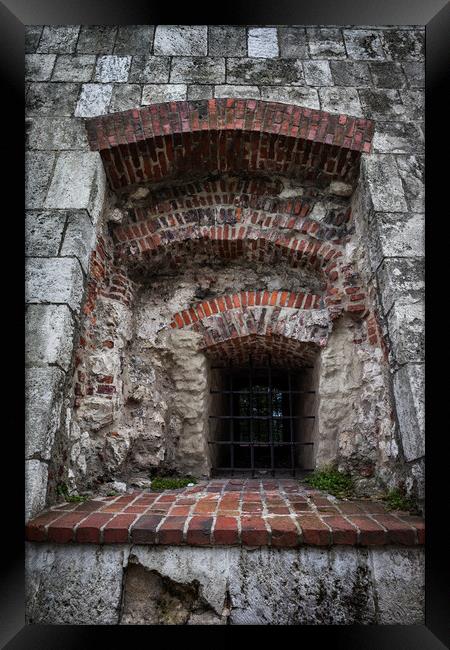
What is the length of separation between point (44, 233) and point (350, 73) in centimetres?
297

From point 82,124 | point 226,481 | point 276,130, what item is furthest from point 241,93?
point 226,481

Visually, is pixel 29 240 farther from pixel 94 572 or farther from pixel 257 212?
pixel 94 572

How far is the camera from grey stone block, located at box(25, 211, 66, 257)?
2936 mm

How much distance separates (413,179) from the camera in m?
3.26

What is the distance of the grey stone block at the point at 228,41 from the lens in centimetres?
362

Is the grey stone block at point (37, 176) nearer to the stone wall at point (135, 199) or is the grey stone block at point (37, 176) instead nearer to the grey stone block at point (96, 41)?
the stone wall at point (135, 199)

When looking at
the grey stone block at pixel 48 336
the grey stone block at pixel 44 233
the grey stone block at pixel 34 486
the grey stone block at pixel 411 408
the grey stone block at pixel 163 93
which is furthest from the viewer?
the grey stone block at pixel 163 93

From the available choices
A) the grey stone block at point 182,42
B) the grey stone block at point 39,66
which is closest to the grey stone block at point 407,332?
the grey stone block at point 182,42

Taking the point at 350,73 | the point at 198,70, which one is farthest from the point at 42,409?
the point at 350,73

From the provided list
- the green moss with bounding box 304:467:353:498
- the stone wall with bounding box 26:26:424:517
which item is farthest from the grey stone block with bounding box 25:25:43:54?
the green moss with bounding box 304:467:353:498

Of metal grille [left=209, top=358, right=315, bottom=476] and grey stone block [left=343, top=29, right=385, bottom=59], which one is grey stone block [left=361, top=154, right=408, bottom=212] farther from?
metal grille [left=209, top=358, right=315, bottom=476]

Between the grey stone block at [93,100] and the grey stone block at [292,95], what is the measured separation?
1343 millimetres

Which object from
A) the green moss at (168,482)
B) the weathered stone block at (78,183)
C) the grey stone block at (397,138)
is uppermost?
the grey stone block at (397,138)

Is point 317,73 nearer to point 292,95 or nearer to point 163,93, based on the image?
point 292,95
